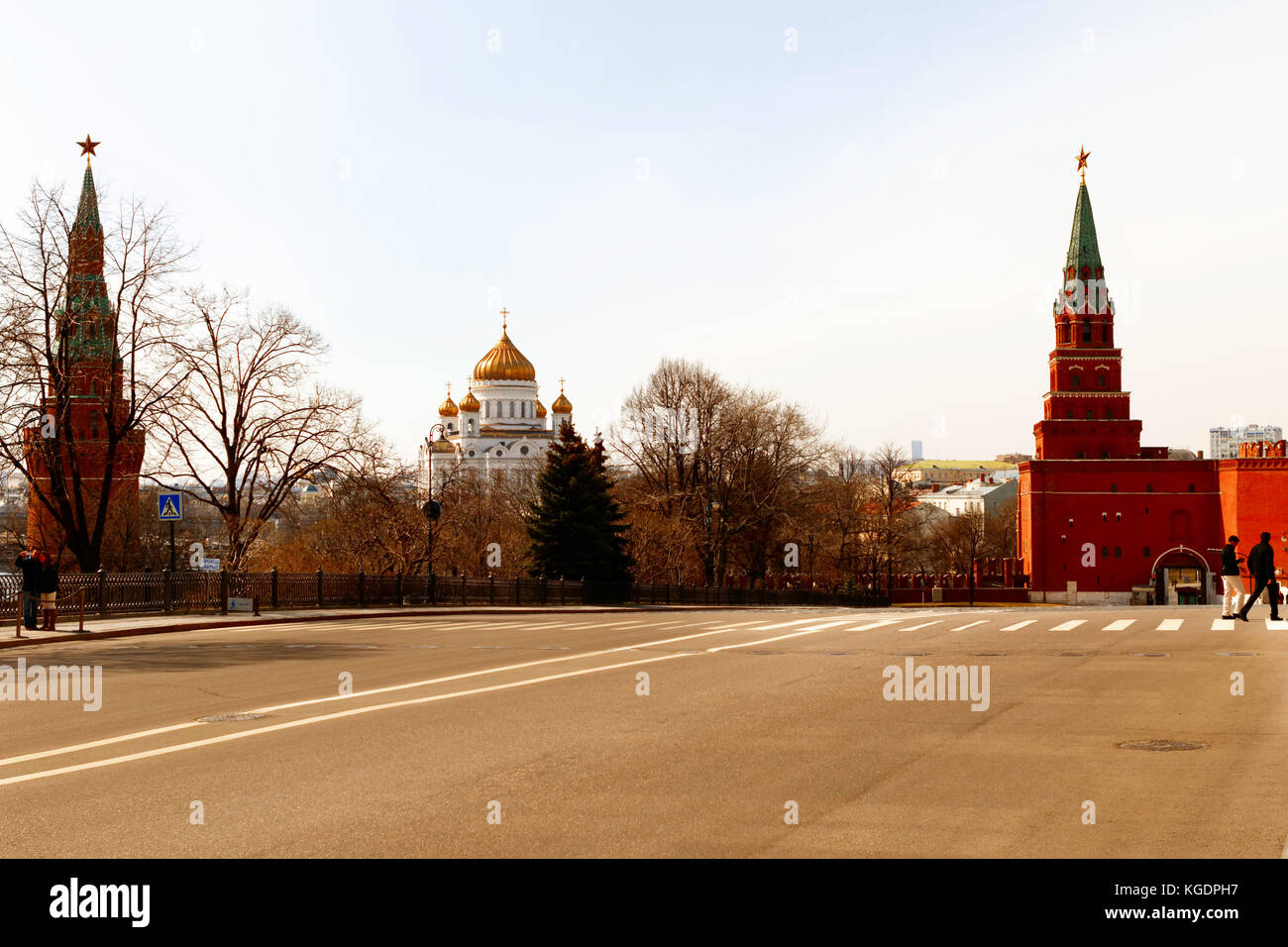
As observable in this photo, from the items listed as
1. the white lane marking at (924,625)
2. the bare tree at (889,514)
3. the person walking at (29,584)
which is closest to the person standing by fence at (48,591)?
the person walking at (29,584)

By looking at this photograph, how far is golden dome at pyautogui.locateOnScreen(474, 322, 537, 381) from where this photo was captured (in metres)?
167

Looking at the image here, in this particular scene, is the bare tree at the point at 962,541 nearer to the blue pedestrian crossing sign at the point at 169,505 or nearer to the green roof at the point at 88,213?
the green roof at the point at 88,213

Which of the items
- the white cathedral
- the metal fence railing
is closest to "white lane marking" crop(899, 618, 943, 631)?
the metal fence railing

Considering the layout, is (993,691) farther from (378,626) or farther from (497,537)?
(497,537)

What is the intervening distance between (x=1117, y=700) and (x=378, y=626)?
21031mm

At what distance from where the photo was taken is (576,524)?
60531 mm

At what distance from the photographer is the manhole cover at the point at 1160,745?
10.3 m

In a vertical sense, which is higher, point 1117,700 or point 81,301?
point 81,301

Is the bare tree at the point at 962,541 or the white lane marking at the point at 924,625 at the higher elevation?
the bare tree at the point at 962,541

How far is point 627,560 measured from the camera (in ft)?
204

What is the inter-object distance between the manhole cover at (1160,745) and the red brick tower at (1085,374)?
102904mm

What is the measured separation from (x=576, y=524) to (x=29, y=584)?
36023 millimetres

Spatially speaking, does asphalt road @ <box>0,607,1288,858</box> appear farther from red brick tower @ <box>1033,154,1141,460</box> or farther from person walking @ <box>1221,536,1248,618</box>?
red brick tower @ <box>1033,154,1141,460</box>
